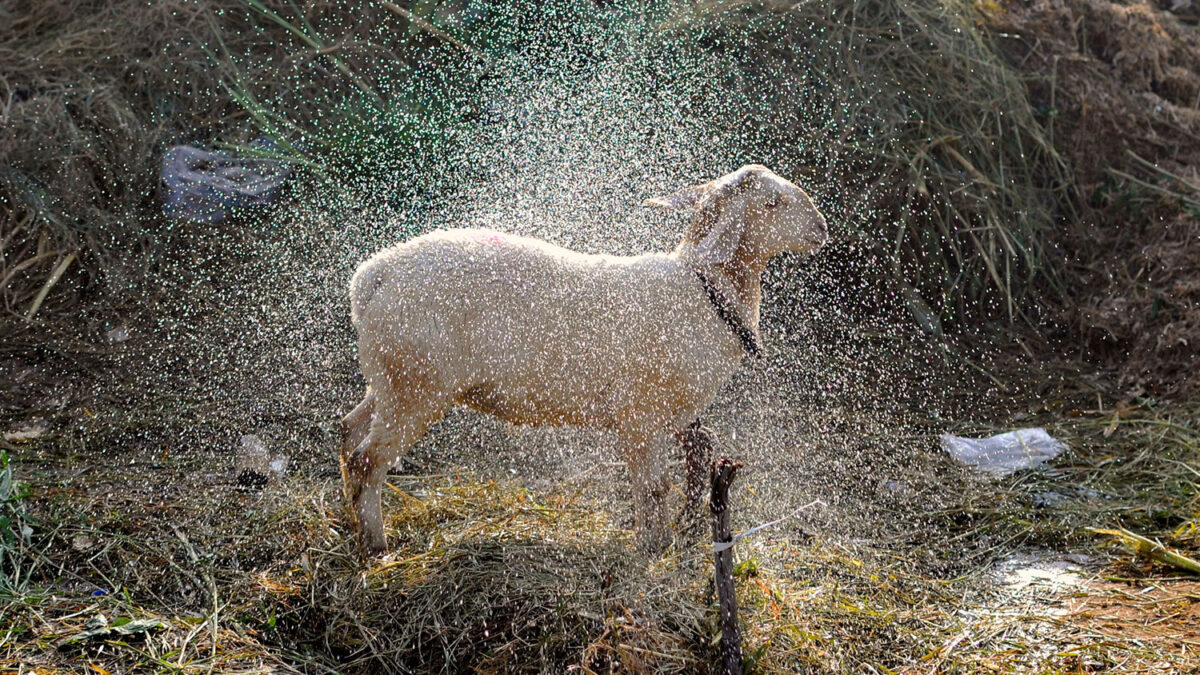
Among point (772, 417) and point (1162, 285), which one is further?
point (1162, 285)

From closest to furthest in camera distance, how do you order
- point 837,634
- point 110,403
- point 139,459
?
point 837,634, point 139,459, point 110,403

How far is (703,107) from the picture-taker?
6.05 m

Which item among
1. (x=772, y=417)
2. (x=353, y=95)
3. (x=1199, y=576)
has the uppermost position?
(x=353, y=95)

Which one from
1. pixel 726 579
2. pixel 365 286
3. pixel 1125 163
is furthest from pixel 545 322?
pixel 1125 163

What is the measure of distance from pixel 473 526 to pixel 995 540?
2.04 metres

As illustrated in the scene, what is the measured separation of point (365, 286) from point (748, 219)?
138cm

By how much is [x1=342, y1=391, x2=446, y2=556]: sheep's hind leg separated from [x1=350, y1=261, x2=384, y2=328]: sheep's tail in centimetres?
32

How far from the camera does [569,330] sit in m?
3.75

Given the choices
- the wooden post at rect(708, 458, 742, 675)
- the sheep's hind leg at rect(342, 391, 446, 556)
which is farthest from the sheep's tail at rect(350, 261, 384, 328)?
the wooden post at rect(708, 458, 742, 675)

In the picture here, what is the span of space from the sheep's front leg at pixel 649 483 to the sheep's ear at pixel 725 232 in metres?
0.66

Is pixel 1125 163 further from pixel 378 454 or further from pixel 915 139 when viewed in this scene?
pixel 378 454

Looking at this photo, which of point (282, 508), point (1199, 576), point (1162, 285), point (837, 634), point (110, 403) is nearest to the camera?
point (837, 634)

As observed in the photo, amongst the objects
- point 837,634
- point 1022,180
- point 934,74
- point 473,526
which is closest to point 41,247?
point 473,526

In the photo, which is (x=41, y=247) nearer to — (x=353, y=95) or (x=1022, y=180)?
(x=353, y=95)
